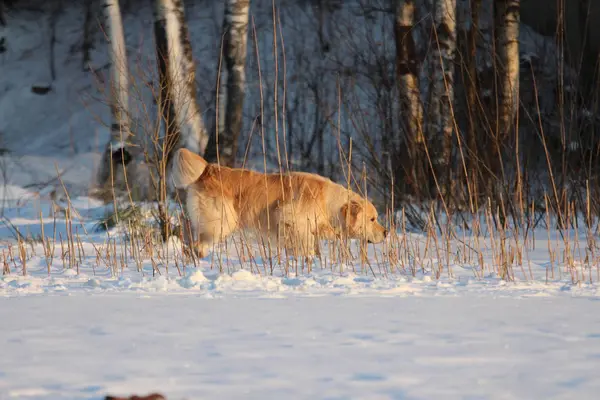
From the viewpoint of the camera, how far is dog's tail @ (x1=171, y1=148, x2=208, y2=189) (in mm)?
6582

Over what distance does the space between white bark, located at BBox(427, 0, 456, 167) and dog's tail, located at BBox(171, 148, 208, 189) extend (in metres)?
2.68

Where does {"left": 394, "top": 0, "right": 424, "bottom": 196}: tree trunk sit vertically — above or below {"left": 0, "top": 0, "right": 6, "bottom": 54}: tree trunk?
below

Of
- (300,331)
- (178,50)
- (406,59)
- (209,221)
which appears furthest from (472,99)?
(300,331)

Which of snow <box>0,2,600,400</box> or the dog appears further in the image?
the dog

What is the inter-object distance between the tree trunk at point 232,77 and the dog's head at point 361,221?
225 centimetres

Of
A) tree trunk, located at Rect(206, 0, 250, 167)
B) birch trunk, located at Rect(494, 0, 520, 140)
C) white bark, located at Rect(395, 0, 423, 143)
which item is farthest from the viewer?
tree trunk, located at Rect(206, 0, 250, 167)

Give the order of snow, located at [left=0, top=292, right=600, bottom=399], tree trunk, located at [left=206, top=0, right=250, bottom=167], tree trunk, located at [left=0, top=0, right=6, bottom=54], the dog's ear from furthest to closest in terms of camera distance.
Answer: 1. tree trunk, located at [left=0, top=0, right=6, bottom=54]
2. tree trunk, located at [left=206, top=0, right=250, bottom=167]
3. the dog's ear
4. snow, located at [left=0, top=292, right=600, bottom=399]

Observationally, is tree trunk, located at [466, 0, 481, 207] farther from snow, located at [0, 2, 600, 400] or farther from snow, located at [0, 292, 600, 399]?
snow, located at [0, 292, 600, 399]

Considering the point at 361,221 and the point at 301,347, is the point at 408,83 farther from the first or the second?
the point at 301,347

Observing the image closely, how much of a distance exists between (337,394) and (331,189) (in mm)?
4525

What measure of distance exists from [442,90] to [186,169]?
3361 mm

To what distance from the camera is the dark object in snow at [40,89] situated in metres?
16.9

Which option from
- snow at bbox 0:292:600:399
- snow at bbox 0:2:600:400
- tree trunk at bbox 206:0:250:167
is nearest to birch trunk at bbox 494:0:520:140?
snow at bbox 0:2:600:400

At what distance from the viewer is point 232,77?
8938mm
